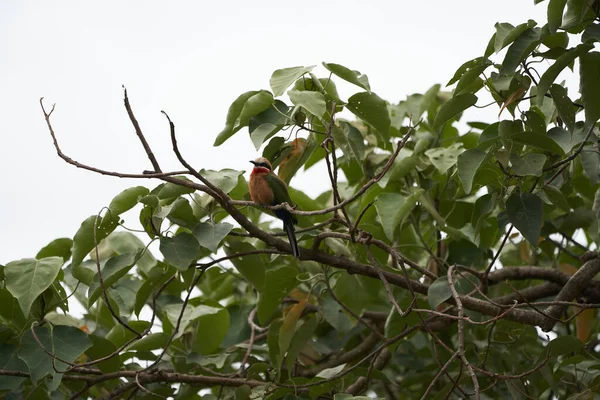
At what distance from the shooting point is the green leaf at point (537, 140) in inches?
109

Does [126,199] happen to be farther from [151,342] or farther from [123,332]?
[123,332]

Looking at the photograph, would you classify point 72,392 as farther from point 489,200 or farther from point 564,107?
point 564,107

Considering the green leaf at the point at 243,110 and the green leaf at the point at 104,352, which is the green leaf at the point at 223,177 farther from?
the green leaf at the point at 104,352

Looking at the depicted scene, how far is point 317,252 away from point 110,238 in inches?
40.3

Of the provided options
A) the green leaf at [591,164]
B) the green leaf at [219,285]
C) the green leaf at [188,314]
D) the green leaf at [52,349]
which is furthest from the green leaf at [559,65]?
the green leaf at [219,285]

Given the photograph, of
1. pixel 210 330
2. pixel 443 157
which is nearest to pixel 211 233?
pixel 210 330

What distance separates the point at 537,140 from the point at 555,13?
47cm

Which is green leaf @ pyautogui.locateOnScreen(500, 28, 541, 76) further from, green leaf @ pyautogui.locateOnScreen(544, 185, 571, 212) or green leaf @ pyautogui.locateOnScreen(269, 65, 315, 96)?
green leaf @ pyautogui.locateOnScreen(269, 65, 315, 96)

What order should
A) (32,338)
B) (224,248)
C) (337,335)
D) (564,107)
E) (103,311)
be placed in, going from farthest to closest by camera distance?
(337,335)
(103,311)
(224,248)
(32,338)
(564,107)

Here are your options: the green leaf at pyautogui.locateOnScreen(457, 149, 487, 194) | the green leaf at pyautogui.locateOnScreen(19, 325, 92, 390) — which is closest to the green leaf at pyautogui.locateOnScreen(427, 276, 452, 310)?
the green leaf at pyautogui.locateOnScreen(457, 149, 487, 194)

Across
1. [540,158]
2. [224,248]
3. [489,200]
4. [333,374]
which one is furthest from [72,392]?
[540,158]

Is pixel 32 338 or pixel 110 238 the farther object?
pixel 110 238

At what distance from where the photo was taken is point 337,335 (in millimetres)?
4395

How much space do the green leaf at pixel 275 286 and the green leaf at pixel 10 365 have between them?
113 cm
